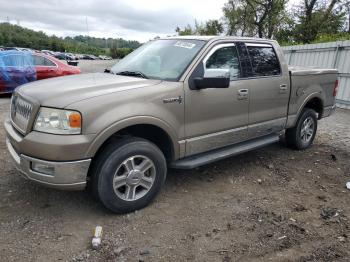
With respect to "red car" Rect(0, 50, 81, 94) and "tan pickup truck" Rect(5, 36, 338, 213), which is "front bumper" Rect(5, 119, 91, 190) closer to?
"tan pickup truck" Rect(5, 36, 338, 213)

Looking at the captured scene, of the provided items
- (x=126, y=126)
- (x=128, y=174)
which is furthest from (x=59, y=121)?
(x=128, y=174)

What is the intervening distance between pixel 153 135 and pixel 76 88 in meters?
1.04

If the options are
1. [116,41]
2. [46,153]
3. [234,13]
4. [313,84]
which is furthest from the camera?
[116,41]

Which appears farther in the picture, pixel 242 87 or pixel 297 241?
pixel 242 87

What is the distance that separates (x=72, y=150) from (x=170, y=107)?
46.6 inches

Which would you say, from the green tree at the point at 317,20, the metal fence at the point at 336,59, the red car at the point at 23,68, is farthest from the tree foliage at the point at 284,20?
the red car at the point at 23,68

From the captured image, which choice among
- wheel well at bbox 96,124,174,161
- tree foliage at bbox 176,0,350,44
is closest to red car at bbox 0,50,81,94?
wheel well at bbox 96,124,174,161

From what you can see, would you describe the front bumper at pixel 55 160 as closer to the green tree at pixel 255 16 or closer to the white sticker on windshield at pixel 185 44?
the white sticker on windshield at pixel 185 44

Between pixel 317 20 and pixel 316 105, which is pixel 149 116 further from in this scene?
pixel 317 20

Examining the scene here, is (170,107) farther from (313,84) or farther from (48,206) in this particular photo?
(313,84)

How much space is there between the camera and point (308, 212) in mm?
3977

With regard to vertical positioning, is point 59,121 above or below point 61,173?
above

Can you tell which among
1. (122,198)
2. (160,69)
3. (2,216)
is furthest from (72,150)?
(160,69)

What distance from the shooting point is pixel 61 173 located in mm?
3230
